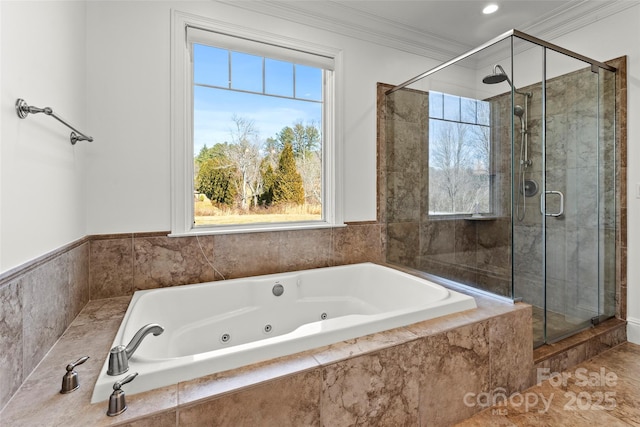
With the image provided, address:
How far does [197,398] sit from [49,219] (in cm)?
102

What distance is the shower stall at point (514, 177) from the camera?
1.98 metres

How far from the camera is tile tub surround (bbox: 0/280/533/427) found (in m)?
0.92

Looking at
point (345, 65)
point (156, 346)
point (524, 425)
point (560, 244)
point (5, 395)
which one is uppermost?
point (345, 65)

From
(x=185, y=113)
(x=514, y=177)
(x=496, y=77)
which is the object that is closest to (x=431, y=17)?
(x=496, y=77)

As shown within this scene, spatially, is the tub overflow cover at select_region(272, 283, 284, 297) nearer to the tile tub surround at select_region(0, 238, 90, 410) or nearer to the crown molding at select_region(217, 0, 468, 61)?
the tile tub surround at select_region(0, 238, 90, 410)

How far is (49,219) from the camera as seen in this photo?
1.32 meters

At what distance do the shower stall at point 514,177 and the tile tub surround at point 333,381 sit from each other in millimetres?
457

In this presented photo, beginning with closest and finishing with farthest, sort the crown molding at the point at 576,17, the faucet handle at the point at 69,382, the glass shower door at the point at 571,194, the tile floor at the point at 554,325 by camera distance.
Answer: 1. the faucet handle at the point at 69,382
2. the tile floor at the point at 554,325
3. the glass shower door at the point at 571,194
4. the crown molding at the point at 576,17

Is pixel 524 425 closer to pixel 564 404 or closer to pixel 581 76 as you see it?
pixel 564 404

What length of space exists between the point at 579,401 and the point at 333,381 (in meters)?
1.39

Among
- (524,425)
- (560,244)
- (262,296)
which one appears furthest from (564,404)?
(262,296)

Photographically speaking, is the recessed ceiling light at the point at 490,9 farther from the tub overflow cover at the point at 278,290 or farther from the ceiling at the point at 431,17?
the tub overflow cover at the point at 278,290

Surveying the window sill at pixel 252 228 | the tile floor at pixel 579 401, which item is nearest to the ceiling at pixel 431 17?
the window sill at pixel 252 228

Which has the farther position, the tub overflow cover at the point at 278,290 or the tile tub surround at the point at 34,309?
the tub overflow cover at the point at 278,290
